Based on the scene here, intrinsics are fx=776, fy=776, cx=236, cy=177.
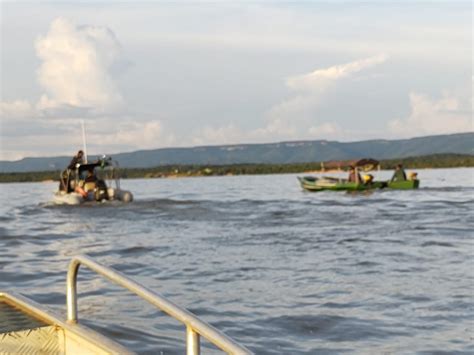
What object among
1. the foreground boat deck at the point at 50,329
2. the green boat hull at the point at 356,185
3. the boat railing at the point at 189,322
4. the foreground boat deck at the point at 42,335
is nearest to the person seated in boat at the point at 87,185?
the green boat hull at the point at 356,185

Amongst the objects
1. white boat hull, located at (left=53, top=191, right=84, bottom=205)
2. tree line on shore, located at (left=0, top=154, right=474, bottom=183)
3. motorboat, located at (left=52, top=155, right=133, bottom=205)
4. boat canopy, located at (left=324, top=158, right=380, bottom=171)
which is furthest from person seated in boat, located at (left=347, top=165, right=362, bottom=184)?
tree line on shore, located at (left=0, top=154, right=474, bottom=183)

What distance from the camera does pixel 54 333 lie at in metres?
4.78

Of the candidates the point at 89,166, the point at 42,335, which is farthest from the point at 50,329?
the point at 89,166

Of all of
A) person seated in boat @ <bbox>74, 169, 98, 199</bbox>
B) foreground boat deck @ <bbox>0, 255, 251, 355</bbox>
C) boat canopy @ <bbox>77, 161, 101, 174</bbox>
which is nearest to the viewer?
foreground boat deck @ <bbox>0, 255, 251, 355</bbox>

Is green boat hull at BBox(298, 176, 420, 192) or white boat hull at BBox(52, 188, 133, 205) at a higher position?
white boat hull at BBox(52, 188, 133, 205)

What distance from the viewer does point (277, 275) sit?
13.5 m

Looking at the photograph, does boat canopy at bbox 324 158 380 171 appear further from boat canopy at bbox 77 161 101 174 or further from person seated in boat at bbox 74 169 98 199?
person seated in boat at bbox 74 169 98 199

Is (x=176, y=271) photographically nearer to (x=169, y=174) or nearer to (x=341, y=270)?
(x=341, y=270)

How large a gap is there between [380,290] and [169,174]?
144927mm

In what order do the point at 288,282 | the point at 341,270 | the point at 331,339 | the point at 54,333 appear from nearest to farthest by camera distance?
the point at 54,333 → the point at 331,339 → the point at 288,282 → the point at 341,270

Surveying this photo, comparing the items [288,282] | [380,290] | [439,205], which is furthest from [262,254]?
[439,205]

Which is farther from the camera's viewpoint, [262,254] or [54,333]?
[262,254]

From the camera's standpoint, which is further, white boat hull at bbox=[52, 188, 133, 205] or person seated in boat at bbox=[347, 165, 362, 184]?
person seated in boat at bbox=[347, 165, 362, 184]

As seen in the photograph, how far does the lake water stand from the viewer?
900 centimetres
